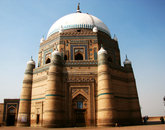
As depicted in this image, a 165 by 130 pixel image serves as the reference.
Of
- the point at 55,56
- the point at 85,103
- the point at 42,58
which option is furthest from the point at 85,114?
the point at 42,58

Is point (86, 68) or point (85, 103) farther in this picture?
point (86, 68)

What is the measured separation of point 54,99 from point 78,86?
8.84 feet

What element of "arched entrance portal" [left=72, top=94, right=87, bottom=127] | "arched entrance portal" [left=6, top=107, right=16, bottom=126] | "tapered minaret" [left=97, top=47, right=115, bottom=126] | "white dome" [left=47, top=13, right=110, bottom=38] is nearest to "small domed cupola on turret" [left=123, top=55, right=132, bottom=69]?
"tapered minaret" [left=97, top=47, right=115, bottom=126]

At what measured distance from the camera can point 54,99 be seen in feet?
49.8

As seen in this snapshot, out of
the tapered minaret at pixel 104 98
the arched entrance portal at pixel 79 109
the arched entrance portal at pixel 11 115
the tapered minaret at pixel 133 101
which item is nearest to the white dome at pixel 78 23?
the tapered minaret at pixel 133 101

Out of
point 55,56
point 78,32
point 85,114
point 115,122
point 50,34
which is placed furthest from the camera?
point 50,34

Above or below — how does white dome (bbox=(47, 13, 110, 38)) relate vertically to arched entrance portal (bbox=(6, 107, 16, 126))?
above

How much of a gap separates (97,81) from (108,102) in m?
2.55

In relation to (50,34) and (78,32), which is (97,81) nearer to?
(78,32)

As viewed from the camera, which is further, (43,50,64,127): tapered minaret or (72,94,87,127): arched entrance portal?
(72,94,87,127): arched entrance portal

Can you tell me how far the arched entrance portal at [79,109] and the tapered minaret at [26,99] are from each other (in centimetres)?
549

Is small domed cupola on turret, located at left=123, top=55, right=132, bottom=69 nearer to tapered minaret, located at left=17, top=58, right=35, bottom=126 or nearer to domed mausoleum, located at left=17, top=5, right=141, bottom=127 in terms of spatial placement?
domed mausoleum, located at left=17, top=5, right=141, bottom=127

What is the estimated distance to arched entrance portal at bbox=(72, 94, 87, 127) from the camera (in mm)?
15716

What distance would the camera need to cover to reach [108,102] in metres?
15.0
